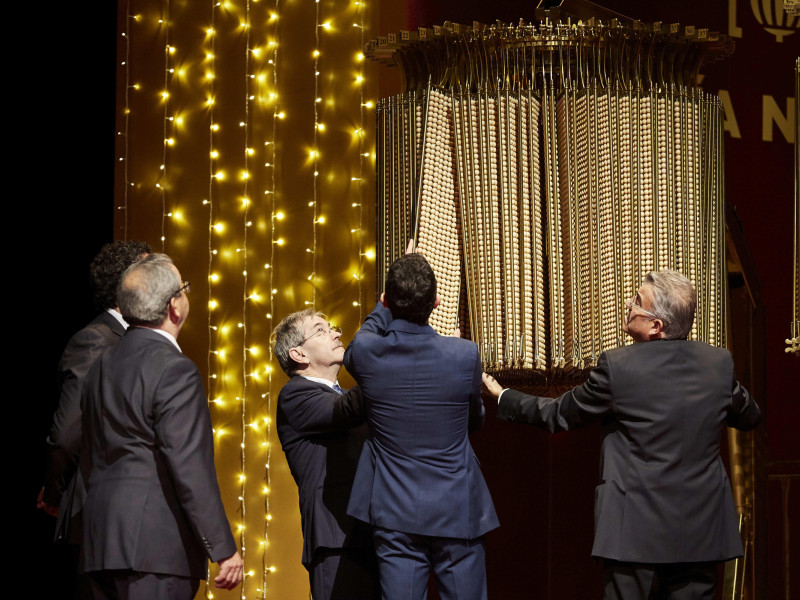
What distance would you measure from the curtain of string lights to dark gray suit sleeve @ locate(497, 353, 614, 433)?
5.75ft

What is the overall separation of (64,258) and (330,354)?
1945mm

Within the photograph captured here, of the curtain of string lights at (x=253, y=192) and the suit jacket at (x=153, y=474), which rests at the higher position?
the curtain of string lights at (x=253, y=192)

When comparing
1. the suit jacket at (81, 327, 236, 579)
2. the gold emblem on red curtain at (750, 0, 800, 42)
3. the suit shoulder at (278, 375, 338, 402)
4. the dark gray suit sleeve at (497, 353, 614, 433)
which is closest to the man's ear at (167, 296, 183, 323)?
the suit jacket at (81, 327, 236, 579)

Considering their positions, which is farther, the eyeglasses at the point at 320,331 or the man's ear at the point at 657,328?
the eyeglasses at the point at 320,331

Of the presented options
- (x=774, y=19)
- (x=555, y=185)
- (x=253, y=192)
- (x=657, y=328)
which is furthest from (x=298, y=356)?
(x=774, y=19)

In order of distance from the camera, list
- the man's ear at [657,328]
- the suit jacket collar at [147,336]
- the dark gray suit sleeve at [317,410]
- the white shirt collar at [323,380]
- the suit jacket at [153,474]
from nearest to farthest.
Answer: the suit jacket at [153,474] < the suit jacket collar at [147,336] < the man's ear at [657,328] < the dark gray suit sleeve at [317,410] < the white shirt collar at [323,380]

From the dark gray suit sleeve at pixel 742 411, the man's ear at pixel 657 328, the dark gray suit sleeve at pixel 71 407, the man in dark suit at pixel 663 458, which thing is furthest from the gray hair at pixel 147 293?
the dark gray suit sleeve at pixel 742 411

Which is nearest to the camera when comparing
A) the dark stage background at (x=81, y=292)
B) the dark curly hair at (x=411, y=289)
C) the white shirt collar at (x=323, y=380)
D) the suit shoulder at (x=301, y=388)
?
the dark curly hair at (x=411, y=289)

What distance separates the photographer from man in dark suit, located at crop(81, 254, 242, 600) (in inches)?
121

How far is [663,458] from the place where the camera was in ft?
11.0

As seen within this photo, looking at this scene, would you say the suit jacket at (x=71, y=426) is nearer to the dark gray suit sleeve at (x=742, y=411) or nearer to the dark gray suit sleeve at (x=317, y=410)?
the dark gray suit sleeve at (x=317, y=410)

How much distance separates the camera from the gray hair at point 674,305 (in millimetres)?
3449

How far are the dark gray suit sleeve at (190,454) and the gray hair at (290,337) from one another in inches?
29.7

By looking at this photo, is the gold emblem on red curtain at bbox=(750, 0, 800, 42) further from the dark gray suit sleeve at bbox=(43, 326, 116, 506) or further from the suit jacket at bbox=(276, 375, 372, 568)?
the dark gray suit sleeve at bbox=(43, 326, 116, 506)
